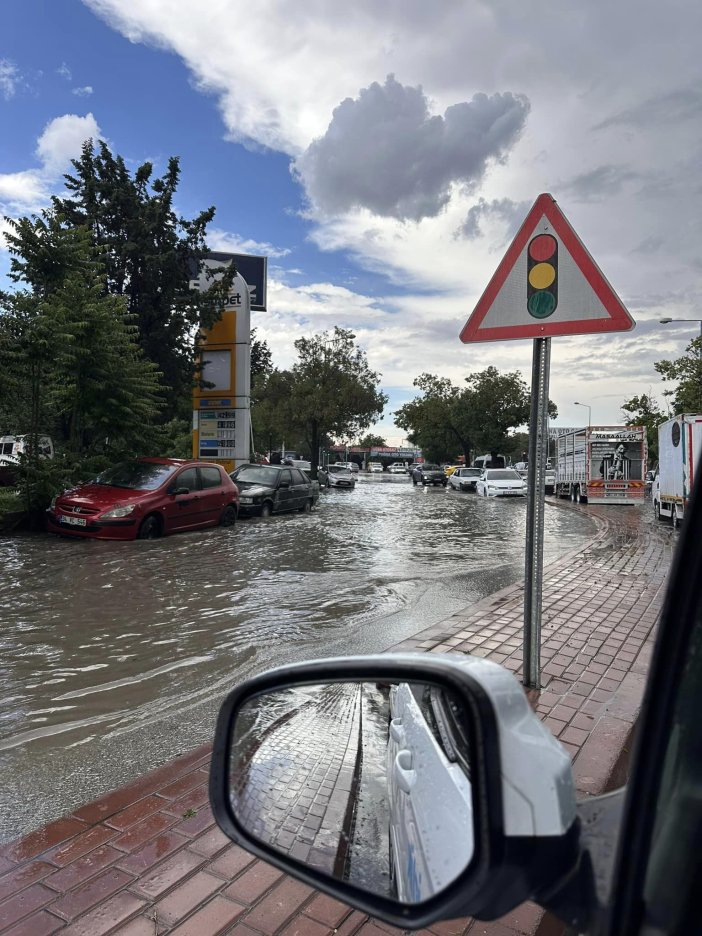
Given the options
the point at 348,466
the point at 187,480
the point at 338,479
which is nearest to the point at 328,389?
the point at 338,479

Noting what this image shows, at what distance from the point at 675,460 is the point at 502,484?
1339cm

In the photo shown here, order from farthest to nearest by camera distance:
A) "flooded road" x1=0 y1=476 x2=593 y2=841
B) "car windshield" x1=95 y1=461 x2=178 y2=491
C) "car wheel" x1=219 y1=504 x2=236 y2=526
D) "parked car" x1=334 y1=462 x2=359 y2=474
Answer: "parked car" x1=334 y1=462 x2=359 y2=474
"car wheel" x1=219 y1=504 x2=236 y2=526
"car windshield" x1=95 y1=461 x2=178 y2=491
"flooded road" x1=0 y1=476 x2=593 y2=841

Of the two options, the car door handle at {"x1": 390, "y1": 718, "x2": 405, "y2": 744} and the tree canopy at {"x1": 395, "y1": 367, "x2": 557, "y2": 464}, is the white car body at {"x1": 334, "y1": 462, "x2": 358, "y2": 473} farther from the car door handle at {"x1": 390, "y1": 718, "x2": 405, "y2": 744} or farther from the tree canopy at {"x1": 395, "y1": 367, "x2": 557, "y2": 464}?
the car door handle at {"x1": 390, "y1": 718, "x2": 405, "y2": 744}

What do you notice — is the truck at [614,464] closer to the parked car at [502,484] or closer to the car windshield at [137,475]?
the parked car at [502,484]

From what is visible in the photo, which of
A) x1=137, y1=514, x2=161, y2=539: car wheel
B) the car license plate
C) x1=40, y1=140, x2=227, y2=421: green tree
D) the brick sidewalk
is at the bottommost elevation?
the brick sidewalk

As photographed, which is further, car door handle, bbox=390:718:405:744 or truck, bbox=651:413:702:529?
truck, bbox=651:413:702:529

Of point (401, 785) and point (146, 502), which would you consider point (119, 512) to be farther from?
point (401, 785)

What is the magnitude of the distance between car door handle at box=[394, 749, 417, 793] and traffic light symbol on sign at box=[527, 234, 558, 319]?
3.23m

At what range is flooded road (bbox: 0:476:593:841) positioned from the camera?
3.84 meters

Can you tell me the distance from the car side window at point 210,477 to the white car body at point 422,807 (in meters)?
13.3

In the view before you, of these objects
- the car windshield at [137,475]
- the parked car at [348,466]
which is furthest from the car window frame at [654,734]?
the parked car at [348,466]

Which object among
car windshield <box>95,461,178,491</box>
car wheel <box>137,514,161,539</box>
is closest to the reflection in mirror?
car wheel <box>137,514,161,539</box>

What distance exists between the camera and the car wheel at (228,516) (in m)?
15.0

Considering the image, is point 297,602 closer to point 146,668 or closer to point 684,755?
point 146,668
